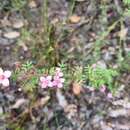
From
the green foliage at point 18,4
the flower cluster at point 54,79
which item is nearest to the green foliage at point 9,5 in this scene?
the green foliage at point 18,4

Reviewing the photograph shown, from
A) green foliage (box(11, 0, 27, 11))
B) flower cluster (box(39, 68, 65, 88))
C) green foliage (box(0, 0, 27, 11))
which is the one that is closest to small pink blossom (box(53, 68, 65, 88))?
flower cluster (box(39, 68, 65, 88))

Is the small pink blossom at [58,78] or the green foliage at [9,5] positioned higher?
the green foliage at [9,5]

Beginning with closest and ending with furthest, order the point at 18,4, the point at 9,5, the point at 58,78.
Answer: the point at 58,78
the point at 18,4
the point at 9,5

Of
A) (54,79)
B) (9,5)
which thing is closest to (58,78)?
(54,79)

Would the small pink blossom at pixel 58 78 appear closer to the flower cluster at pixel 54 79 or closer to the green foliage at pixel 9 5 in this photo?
the flower cluster at pixel 54 79

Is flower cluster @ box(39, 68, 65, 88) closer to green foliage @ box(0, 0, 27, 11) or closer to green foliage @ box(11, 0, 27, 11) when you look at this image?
green foliage @ box(11, 0, 27, 11)

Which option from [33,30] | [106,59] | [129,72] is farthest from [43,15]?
[129,72]

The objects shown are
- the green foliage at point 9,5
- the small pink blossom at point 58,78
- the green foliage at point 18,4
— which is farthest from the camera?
→ the green foliage at point 9,5

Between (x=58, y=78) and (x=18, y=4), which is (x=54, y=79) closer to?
(x=58, y=78)

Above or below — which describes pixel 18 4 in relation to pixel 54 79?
above

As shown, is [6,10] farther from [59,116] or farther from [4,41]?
[59,116]

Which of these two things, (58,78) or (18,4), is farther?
(18,4)
